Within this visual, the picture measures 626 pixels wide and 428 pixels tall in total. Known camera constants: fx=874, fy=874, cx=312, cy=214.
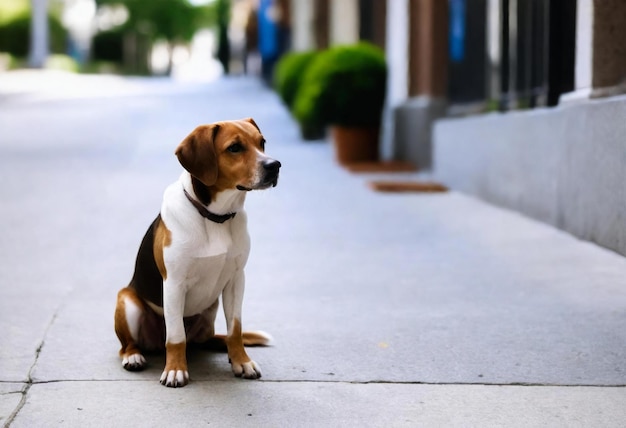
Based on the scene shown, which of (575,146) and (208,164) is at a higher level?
(208,164)

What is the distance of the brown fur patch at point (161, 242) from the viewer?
3.76 metres

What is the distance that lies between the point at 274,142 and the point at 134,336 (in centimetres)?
1238

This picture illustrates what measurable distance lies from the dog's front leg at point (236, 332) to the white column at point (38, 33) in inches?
1523

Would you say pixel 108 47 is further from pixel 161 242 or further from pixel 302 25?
pixel 161 242

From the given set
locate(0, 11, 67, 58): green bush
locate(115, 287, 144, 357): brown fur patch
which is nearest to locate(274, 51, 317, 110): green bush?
locate(115, 287, 144, 357): brown fur patch

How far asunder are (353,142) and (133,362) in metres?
10.0

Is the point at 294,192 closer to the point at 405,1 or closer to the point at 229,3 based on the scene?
the point at 405,1

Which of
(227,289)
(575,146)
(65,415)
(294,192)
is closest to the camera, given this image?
(65,415)

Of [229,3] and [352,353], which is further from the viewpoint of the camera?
[229,3]

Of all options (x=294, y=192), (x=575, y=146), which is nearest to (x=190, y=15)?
(x=294, y=192)

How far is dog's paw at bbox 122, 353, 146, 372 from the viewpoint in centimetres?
392

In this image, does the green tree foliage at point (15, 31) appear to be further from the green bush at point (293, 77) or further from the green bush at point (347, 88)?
the green bush at point (347, 88)

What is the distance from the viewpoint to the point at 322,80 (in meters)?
13.1

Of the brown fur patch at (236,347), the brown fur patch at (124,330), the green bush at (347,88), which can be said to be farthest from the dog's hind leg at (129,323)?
the green bush at (347,88)
